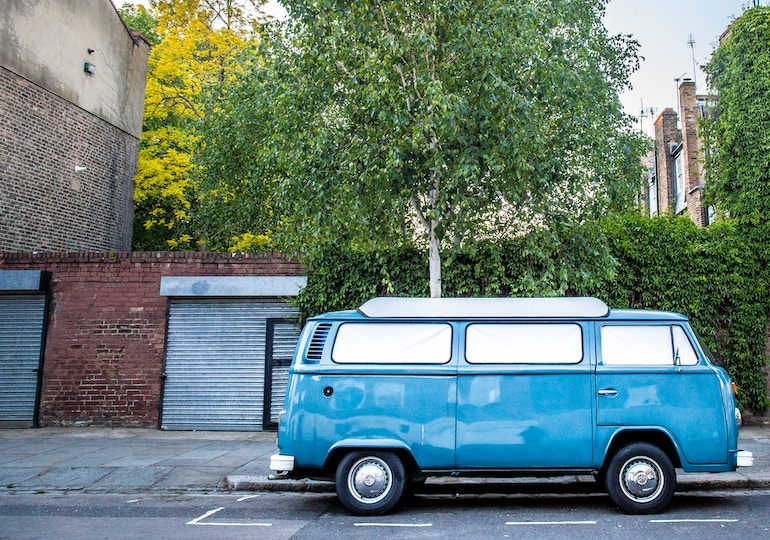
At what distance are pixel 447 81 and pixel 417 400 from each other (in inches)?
219

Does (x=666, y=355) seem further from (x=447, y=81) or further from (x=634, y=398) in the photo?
(x=447, y=81)

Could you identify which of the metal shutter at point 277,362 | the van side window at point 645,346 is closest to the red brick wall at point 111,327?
the metal shutter at point 277,362

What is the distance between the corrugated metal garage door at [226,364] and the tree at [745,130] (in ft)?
30.8

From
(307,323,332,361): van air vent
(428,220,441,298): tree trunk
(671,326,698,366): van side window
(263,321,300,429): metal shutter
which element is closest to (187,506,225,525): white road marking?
(307,323,332,361): van air vent

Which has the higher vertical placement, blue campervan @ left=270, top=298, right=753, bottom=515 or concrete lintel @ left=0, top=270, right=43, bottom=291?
concrete lintel @ left=0, top=270, right=43, bottom=291

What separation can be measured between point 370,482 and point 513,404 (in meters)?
1.74

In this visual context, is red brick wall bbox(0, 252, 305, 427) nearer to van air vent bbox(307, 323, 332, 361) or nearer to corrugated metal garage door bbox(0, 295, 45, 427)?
corrugated metal garage door bbox(0, 295, 45, 427)

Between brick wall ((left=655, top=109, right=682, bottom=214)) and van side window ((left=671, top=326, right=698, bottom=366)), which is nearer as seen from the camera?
van side window ((left=671, top=326, right=698, bottom=366))

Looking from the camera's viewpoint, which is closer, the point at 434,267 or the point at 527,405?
the point at 527,405

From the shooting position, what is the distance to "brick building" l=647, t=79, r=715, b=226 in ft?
80.7

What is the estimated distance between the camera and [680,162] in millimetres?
27625

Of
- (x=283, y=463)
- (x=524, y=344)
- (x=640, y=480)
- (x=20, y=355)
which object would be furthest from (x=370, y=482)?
(x=20, y=355)

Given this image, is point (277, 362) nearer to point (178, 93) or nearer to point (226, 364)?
point (226, 364)

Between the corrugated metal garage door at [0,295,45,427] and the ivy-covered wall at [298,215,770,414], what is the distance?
5.96 m
